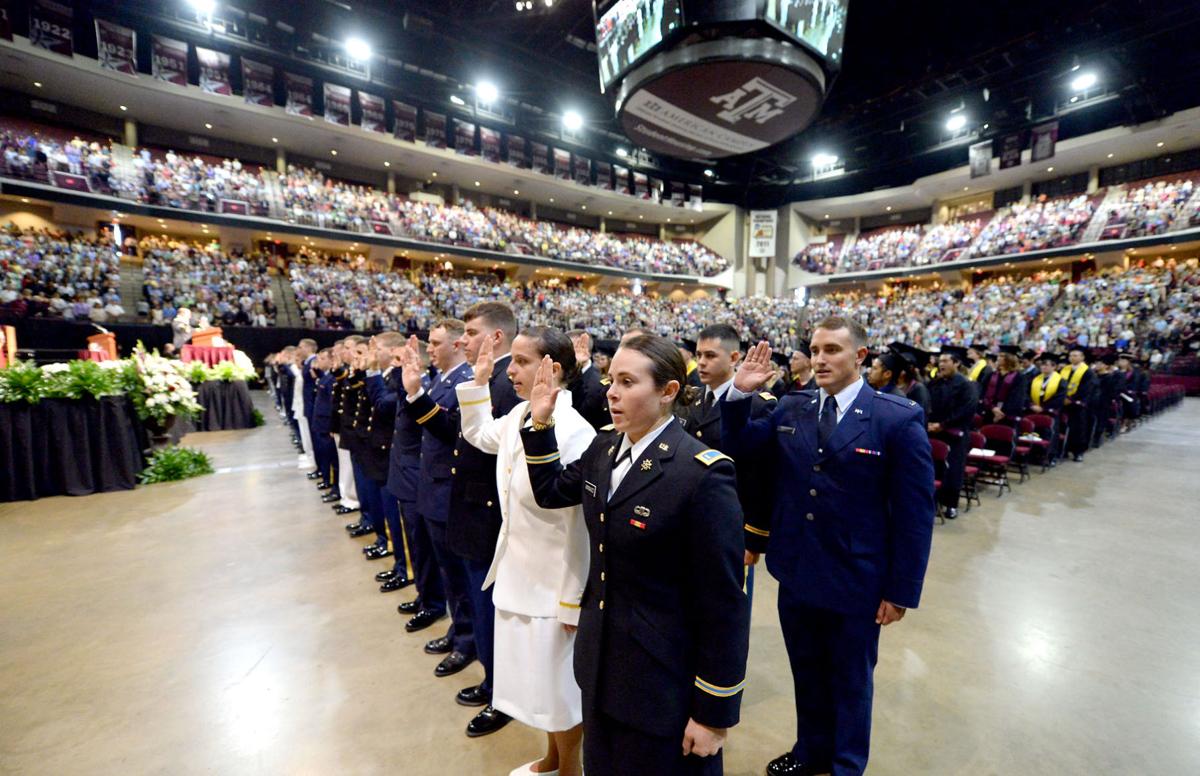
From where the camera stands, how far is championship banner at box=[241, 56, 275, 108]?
18.5m

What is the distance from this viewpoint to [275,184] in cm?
2114

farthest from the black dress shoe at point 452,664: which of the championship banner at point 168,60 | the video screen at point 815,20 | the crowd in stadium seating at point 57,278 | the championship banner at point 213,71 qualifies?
the championship banner at point 213,71

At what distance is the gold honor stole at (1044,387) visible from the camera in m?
7.89

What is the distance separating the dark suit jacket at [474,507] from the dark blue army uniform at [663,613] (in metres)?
1.01

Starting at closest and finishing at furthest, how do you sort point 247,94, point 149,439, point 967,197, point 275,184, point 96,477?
point 96,477 → point 149,439 → point 247,94 → point 275,184 → point 967,197

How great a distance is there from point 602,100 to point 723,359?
A: 82.9ft

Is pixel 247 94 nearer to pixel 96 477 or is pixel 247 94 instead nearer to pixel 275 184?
pixel 275 184

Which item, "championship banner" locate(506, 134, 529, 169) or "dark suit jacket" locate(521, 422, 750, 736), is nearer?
"dark suit jacket" locate(521, 422, 750, 736)

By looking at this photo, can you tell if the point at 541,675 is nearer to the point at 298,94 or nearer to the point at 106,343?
the point at 106,343

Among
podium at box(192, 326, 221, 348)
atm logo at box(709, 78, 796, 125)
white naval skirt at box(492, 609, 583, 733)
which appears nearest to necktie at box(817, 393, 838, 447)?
white naval skirt at box(492, 609, 583, 733)

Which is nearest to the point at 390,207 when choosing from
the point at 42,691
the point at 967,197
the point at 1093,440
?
the point at 42,691

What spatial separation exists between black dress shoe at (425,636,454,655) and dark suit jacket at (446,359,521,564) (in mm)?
1068

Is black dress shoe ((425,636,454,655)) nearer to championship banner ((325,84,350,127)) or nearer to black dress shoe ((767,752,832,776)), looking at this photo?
black dress shoe ((767,752,832,776))

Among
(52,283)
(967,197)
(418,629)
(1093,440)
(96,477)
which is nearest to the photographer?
(418,629)
